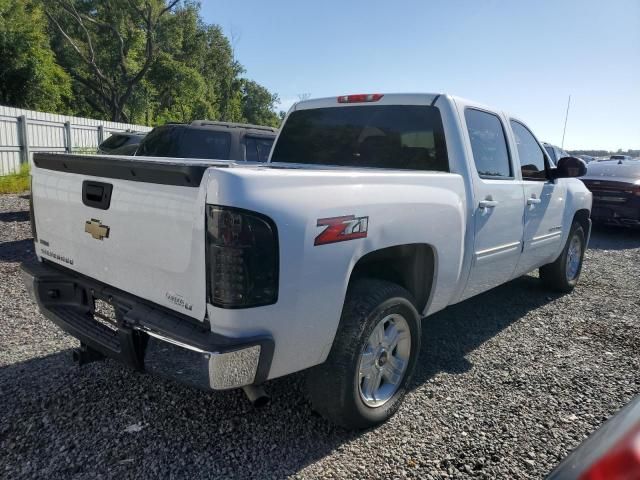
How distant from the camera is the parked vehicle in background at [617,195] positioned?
9.75 metres

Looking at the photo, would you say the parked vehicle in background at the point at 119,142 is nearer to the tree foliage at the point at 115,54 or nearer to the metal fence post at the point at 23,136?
the metal fence post at the point at 23,136

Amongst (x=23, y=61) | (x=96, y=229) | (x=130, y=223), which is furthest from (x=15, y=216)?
(x=23, y=61)

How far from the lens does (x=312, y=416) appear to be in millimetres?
2934

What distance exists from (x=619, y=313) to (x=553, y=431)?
2.89 meters

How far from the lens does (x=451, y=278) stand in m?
3.25

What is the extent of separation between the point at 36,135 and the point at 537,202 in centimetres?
1670

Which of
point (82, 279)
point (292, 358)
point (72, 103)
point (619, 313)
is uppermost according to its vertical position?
point (72, 103)

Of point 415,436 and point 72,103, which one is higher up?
point 72,103

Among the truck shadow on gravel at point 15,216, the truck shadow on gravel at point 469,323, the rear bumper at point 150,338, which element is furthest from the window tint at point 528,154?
the truck shadow on gravel at point 15,216

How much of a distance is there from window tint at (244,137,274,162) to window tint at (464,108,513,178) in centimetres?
451

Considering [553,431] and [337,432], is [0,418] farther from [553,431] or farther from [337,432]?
[553,431]

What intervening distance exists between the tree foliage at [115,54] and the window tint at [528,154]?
2796cm

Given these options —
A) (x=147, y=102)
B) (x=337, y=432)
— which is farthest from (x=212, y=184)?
(x=147, y=102)

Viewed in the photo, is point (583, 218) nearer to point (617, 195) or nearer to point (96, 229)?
point (617, 195)
